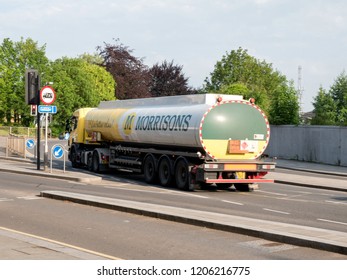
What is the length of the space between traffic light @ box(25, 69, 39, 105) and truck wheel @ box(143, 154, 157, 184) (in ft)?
19.6

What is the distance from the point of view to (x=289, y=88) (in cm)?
4928

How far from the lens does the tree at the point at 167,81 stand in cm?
9344

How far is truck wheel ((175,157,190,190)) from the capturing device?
77.3 feet

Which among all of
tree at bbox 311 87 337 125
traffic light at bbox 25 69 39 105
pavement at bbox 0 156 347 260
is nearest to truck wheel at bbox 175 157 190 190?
pavement at bbox 0 156 347 260

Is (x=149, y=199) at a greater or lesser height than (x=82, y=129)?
lesser

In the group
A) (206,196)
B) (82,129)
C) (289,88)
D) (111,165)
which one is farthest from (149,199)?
(289,88)

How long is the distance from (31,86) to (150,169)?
22.1 ft

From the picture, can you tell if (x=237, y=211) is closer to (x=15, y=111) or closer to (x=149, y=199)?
(x=149, y=199)

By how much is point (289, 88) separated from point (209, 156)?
2774 cm

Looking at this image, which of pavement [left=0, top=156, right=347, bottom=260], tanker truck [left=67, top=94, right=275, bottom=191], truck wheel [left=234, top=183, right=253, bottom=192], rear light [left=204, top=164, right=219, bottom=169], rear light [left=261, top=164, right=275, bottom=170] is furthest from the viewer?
truck wheel [left=234, top=183, right=253, bottom=192]

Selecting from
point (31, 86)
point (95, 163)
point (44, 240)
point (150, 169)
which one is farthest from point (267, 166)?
point (44, 240)

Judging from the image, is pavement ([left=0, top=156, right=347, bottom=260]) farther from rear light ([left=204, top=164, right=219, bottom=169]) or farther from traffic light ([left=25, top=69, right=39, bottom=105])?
traffic light ([left=25, top=69, right=39, bottom=105])

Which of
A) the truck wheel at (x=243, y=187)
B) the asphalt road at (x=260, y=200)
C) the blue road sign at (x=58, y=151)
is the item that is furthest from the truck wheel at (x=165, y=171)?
the blue road sign at (x=58, y=151)

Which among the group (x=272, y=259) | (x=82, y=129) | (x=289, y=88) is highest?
(x=289, y=88)
